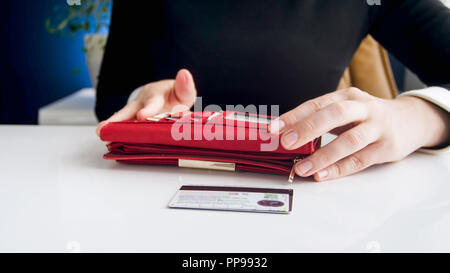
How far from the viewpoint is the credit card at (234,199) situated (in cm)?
39

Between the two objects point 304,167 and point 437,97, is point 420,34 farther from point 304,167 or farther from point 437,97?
point 304,167

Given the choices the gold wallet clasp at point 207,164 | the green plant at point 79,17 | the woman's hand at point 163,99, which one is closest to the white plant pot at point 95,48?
the green plant at point 79,17

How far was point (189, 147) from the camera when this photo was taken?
0.52 metres

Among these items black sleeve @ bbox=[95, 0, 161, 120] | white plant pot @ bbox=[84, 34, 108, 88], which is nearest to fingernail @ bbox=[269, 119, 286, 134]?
black sleeve @ bbox=[95, 0, 161, 120]

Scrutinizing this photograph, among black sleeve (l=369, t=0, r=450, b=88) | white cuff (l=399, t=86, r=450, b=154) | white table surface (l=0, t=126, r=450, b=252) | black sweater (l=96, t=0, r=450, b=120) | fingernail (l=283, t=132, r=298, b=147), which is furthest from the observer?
black sweater (l=96, t=0, r=450, b=120)

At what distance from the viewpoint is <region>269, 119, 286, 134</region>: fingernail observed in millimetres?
464

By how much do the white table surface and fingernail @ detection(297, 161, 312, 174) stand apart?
0.02m

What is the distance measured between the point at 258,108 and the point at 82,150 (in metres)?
0.56

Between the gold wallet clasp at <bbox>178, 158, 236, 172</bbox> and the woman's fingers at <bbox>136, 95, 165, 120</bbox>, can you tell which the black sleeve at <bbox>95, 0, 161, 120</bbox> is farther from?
the gold wallet clasp at <bbox>178, 158, 236, 172</bbox>

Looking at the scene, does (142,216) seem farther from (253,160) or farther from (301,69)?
(301,69)

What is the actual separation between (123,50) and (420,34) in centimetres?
A: 82

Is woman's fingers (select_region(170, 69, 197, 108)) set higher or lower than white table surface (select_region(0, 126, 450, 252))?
higher

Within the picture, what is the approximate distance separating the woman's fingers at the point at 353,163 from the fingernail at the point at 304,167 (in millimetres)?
19

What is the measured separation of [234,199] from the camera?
41 cm
